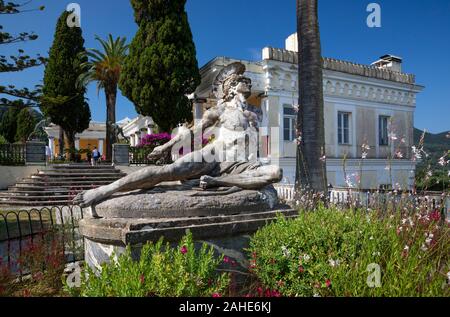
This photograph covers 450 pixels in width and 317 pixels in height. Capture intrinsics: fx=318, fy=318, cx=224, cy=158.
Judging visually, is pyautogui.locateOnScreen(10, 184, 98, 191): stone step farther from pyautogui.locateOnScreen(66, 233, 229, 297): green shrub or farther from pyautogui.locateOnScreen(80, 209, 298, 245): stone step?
pyautogui.locateOnScreen(66, 233, 229, 297): green shrub

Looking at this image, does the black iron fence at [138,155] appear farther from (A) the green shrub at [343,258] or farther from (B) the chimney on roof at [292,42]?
(A) the green shrub at [343,258]

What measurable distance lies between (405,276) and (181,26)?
680 inches

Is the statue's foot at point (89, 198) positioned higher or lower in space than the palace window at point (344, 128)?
lower

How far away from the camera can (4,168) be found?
46.8 ft

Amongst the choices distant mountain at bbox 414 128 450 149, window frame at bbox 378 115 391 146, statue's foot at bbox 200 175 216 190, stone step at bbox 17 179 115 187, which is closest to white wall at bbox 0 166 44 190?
stone step at bbox 17 179 115 187

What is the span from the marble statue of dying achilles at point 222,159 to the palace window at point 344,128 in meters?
14.9

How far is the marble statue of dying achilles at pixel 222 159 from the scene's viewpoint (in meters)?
3.79

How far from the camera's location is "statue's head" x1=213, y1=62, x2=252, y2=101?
4637 millimetres

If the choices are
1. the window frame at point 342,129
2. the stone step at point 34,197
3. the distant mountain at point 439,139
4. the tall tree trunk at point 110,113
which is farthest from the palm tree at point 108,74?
the distant mountain at point 439,139

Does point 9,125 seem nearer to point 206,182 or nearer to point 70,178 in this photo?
point 70,178

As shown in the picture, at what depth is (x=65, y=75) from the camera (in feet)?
72.6

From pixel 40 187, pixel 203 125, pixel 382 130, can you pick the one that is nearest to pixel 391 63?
pixel 382 130

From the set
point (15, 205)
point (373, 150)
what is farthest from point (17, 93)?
point (373, 150)

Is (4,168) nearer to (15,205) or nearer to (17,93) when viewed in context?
(15,205)
